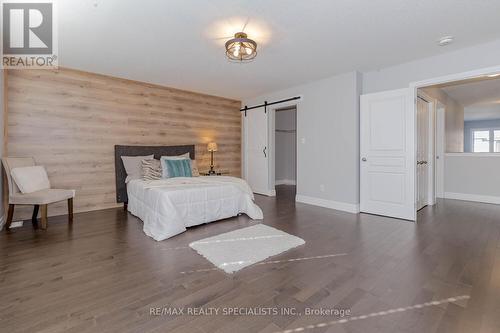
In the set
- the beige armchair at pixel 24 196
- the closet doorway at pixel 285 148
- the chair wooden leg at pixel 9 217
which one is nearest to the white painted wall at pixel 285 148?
the closet doorway at pixel 285 148

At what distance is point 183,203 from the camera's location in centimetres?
344

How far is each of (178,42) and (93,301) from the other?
3012 mm

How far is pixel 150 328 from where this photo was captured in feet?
5.07

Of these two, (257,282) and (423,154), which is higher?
(423,154)

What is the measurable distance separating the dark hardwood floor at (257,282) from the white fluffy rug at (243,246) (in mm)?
106

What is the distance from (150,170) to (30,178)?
5.38ft

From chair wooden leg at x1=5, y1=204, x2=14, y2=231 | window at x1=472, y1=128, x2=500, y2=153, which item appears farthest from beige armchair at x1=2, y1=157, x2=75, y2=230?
window at x1=472, y1=128, x2=500, y2=153

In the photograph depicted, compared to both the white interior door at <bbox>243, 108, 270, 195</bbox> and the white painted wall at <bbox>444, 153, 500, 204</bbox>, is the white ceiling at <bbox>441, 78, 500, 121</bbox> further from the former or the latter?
the white interior door at <bbox>243, 108, 270, 195</bbox>

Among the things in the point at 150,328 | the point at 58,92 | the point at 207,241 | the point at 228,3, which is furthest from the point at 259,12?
the point at 58,92

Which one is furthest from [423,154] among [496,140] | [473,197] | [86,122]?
[496,140]

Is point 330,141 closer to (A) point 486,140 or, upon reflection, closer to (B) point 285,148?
(B) point 285,148

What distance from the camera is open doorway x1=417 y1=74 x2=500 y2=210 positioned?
15.9 ft

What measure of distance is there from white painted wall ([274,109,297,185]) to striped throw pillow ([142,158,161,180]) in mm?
4612

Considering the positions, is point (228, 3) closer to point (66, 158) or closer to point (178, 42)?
point (178, 42)
